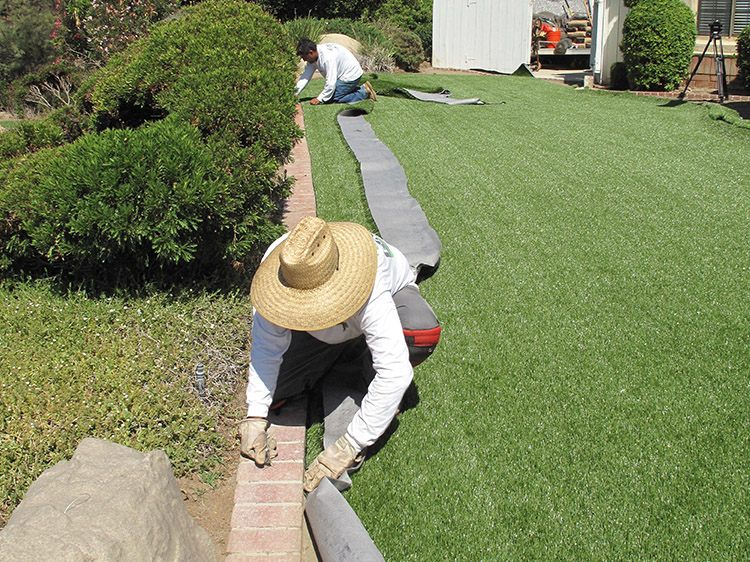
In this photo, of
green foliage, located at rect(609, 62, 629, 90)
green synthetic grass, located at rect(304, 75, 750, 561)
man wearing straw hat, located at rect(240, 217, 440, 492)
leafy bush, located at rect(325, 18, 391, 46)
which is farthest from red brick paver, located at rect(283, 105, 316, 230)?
leafy bush, located at rect(325, 18, 391, 46)

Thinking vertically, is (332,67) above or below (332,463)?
above

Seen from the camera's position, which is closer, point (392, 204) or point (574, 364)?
point (574, 364)

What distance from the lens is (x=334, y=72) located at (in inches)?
389

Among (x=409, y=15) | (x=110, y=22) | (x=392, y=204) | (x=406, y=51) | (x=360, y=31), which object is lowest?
(x=392, y=204)

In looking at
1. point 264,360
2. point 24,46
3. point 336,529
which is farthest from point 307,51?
point 24,46

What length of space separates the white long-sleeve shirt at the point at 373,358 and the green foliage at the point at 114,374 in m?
0.41

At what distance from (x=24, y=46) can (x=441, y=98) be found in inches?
A: 424

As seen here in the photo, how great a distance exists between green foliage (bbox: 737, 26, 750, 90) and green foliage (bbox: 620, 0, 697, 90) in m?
0.71

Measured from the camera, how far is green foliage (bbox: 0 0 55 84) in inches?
605

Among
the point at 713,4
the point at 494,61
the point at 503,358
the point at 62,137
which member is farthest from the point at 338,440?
the point at 494,61

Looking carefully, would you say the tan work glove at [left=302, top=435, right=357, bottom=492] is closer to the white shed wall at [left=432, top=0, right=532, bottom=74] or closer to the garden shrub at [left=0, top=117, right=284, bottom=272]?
the garden shrub at [left=0, top=117, right=284, bottom=272]

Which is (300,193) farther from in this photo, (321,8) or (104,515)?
(321,8)

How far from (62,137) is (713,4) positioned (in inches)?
450

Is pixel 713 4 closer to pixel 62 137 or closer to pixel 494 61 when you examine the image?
pixel 494 61
